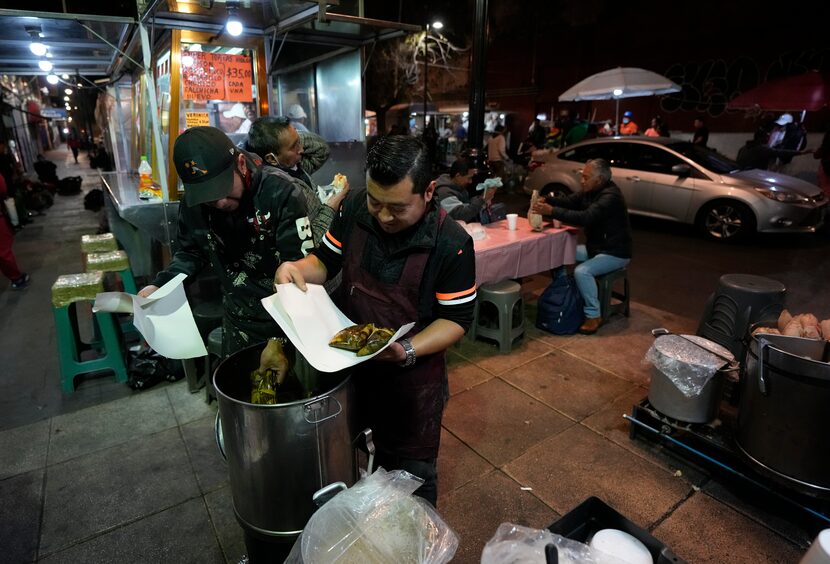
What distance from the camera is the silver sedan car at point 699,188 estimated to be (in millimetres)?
8484

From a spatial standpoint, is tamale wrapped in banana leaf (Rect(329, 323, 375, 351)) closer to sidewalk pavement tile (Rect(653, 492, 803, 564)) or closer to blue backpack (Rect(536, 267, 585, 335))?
sidewalk pavement tile (Rect(653, 492, 803, 564))

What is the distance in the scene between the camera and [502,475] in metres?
3.14

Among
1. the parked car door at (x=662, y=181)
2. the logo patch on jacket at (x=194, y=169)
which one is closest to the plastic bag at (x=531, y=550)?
the logo patch on jacket at (x=194, y=169)

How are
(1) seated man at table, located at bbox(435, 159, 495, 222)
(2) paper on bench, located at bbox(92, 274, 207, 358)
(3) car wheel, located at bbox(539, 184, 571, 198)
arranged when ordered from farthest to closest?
(3) car wheel, located at bbox(539, 184, 571, 198) < (1) seated man at table, located at bbox(435, 159, 495, 222) < (2) paper on bench, located at bbox(92, 274, 207, 358)

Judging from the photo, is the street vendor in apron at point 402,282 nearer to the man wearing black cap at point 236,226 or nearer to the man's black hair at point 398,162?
the man's black hair at point 398,162

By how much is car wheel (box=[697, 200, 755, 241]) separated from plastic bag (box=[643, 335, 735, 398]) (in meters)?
6.97

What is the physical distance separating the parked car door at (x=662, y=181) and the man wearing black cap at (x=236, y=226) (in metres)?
9.22

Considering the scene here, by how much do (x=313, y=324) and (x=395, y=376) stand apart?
0.49 metres

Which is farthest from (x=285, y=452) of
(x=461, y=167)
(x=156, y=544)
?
(x=461, y=167)

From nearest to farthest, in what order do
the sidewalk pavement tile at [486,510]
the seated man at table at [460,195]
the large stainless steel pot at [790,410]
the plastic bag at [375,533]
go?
the plastic bag at [375,533] < the large stainless steel pot at [790,410] < the sidewalk pavement tile at [486,510] < the seated man at table at [460,195]

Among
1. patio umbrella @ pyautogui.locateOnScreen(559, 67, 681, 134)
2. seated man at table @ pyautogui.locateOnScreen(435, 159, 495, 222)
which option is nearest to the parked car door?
patio umbrella @ pyautogui.locateOnScreen(559, 67, 681, 134)

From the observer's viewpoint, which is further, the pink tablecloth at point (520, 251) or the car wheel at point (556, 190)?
the car wheel at point (556, 190)

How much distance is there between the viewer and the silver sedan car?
334 inches

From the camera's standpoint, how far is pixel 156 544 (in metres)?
2.61
